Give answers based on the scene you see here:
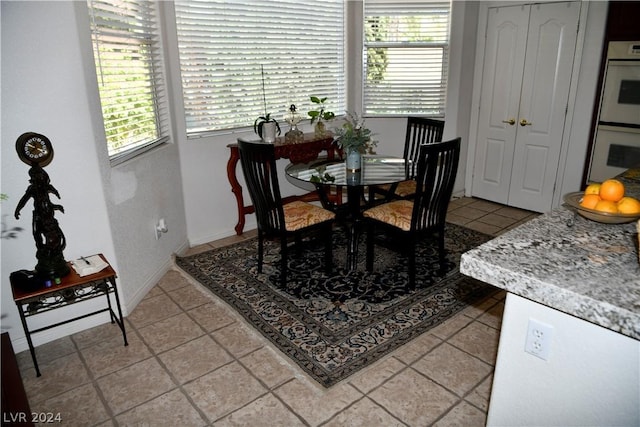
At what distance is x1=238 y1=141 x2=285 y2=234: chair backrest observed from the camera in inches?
110

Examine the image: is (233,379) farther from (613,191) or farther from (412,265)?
(613,191)

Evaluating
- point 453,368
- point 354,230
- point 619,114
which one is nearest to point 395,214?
point 354,230

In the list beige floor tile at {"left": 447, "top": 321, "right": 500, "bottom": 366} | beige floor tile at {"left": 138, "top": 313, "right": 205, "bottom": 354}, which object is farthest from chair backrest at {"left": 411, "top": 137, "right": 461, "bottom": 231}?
beige floor tile at {"left": 138, "top": 313, "right": 205, "bottom": 354}

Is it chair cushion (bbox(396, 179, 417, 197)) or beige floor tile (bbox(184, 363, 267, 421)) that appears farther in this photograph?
chair cushion (bbox(396, 179, 417, 197))

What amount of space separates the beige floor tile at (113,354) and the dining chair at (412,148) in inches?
86.5

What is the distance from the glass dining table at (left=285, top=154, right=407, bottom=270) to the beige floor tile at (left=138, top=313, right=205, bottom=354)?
1272mm

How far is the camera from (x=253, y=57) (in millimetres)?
4047

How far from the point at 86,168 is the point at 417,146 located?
2.88 metres

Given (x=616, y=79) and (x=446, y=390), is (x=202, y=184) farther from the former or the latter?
(x=616, y=79)

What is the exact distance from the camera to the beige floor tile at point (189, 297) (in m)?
3.04

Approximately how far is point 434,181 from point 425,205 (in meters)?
0.19

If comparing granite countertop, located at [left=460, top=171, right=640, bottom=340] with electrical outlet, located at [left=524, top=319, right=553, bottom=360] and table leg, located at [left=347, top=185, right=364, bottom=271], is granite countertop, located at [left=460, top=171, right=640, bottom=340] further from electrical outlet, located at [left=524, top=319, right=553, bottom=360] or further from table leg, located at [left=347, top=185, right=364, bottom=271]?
table leg, located at [left=347, top=185, right=364, bottom=271]

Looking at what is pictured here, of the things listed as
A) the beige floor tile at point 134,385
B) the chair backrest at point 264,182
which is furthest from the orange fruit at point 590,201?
the beige floor tile at point 134,385

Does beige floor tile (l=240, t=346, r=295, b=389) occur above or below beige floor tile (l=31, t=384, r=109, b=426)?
above
